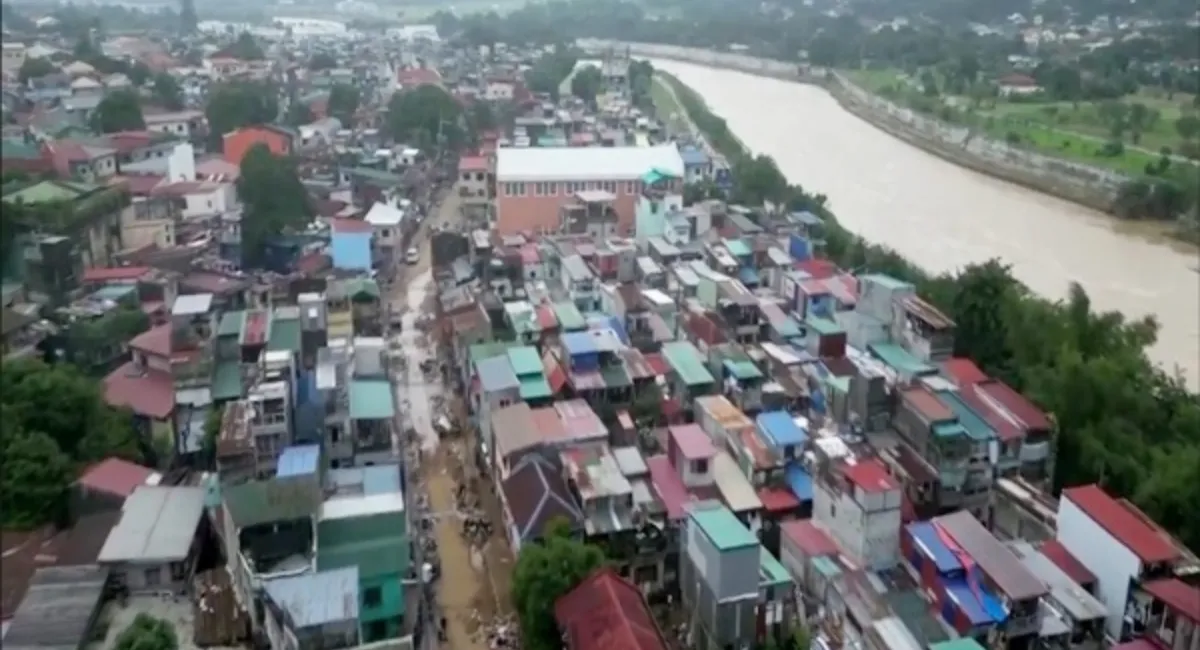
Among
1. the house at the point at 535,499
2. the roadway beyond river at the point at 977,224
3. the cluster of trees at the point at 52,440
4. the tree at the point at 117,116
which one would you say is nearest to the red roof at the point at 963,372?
the house at the point at 535,499

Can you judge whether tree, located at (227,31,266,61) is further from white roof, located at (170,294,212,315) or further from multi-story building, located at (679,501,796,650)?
multi-story building, located at (679,501,796,650)

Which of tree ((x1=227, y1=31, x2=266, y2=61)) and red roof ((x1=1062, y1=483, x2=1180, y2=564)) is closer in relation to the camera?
red roof ((x1=1062, y1=483, x2=1180, y2=564))

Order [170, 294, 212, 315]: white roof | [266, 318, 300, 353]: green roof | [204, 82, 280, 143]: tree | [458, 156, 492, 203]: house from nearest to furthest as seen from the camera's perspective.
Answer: [266, 318, 300, 353]: green roof → [170, 294, 212, 315]: white roof → [458, 156, 492, 203]: house → [204, 82, 280, 143]: tree

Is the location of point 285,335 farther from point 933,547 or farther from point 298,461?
point 933,547

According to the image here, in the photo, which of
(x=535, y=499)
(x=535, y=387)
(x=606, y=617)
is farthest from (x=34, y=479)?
(x=606, y=617)

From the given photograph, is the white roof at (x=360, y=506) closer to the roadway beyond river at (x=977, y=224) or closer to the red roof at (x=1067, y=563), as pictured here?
the red roof at (x=1067, y=563)

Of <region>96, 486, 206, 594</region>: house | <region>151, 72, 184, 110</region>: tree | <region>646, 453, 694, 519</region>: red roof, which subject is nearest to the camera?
<region>96, 486, 206, 594</region>: house

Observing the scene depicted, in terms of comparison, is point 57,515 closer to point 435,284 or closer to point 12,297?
point 12,297

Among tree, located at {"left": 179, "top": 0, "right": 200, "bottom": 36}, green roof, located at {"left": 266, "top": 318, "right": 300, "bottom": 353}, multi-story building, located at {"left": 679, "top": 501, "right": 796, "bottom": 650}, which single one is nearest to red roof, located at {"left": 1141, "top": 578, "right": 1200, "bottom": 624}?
multi-story building, located at {"left": 679, "top": 501, "right": 796, "bottom": 650}

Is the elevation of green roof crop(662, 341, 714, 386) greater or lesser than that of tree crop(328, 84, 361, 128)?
lesser
